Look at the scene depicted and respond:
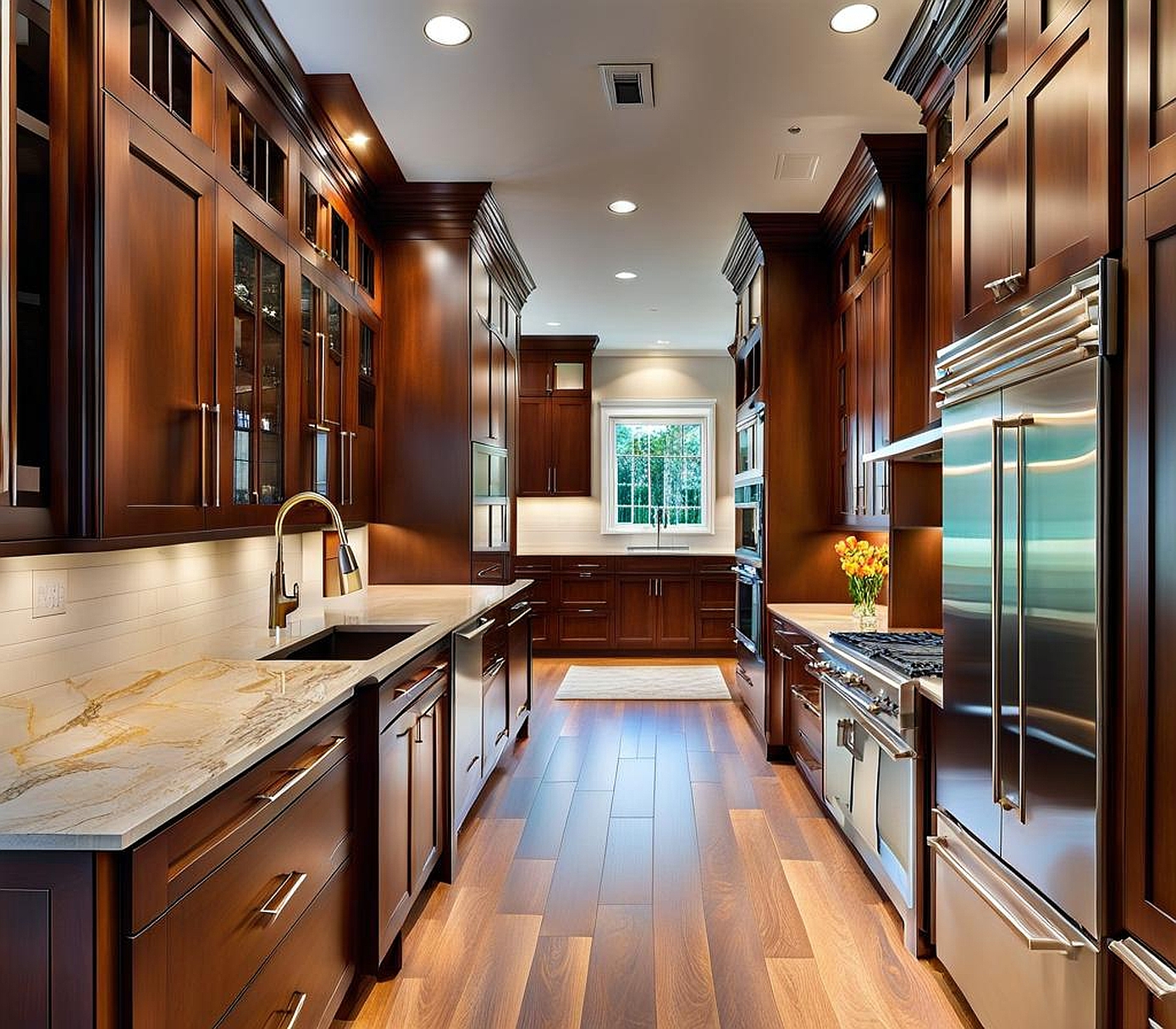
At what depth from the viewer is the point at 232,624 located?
2.93m

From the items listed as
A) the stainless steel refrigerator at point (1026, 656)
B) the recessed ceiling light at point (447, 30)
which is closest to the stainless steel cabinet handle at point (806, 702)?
the stainless steel refrigerator at point (1026, 656)

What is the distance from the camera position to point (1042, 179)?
5.56ft

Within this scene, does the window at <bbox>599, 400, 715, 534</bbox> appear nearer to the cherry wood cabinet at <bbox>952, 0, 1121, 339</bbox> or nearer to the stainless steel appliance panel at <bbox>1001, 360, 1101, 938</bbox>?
the cherry wood cabinet at <bbox>952, 0, 1121, 339</bbox>

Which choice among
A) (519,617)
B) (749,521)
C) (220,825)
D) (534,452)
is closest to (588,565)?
(534,452)

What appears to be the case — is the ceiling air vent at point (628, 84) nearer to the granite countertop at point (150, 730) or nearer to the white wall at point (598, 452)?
the granite countertop at point (150, 730)

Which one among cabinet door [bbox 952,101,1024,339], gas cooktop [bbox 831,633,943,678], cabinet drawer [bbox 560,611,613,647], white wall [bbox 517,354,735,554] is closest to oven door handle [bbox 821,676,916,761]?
gas cooktop [bbox 831,633,943,678]

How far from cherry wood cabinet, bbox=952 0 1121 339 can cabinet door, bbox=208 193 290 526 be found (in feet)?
6.43

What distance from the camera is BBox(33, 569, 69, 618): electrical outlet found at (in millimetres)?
1850

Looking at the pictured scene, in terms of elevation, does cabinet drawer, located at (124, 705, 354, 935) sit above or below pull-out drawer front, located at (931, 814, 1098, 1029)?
above

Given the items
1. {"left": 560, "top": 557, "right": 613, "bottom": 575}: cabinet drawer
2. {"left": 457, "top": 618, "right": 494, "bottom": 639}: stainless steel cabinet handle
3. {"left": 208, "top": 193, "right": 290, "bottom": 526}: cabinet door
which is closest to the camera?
{"left": 208, "top": 193, "right": 290, "bottom": 526}: cabinet door

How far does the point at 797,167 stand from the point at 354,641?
2889 mm

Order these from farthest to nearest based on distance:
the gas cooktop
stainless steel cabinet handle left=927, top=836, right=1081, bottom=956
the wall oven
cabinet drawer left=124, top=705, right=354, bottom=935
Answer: the wall oven < the gas cooktop < stainless steel cabinet handle left=927, top=836, right=1081, bottom=956 < cabinet drawer left=124, top=705, right=354, bottom=935

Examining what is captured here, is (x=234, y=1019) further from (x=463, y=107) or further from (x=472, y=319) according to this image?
(x=472, y=319)

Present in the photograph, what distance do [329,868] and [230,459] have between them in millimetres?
1110
